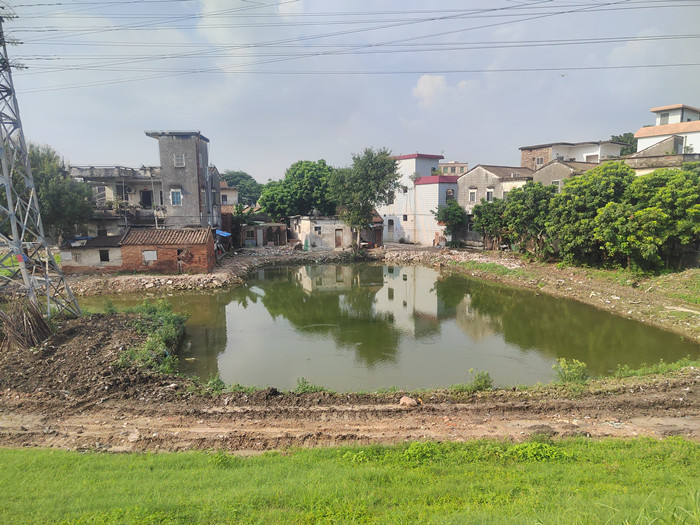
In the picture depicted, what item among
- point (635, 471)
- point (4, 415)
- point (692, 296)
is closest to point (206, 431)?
point (4, 415)

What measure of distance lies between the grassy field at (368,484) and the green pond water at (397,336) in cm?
376

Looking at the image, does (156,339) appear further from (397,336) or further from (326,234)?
(326,234)

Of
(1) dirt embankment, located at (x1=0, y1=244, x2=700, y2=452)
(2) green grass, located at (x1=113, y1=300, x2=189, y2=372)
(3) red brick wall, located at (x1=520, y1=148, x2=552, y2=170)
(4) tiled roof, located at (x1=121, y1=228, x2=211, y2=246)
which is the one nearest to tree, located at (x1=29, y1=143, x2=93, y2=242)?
(4) tiled roof, located at (x1=121, y1=228, x2=211, y2=246)

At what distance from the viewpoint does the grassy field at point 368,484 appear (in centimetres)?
422

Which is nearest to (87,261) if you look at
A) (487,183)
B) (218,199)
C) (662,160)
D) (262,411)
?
(218,199)

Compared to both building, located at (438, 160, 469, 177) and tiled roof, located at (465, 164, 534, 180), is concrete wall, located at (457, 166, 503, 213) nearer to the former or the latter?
tiled roof, located at (465, 164, 534, 180)

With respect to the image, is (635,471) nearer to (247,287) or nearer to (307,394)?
(307,394)

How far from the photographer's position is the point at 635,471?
17.4 ft

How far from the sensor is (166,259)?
71.0 feet

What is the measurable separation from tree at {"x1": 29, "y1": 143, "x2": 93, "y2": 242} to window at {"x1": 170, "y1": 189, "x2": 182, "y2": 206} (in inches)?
174

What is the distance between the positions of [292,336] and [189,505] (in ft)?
30.2

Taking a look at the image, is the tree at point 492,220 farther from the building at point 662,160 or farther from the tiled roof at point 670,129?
the tiled roof at point 670,129

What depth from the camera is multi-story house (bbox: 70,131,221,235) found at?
25.6 meters

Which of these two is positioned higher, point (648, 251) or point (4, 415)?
point (648, 251)
